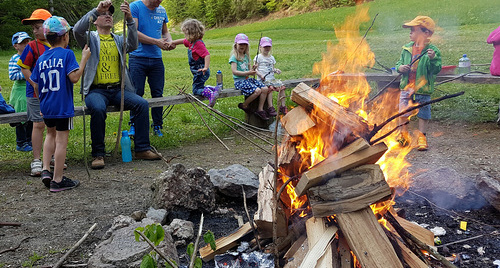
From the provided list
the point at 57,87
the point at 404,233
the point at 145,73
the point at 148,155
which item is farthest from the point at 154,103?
the point at 404,233

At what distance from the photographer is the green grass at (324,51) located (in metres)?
7.54

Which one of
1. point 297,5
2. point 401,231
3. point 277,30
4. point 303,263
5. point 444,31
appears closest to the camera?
point 303,263

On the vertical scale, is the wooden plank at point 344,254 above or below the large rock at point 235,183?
above

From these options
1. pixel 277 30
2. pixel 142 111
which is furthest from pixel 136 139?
pixel 277 30

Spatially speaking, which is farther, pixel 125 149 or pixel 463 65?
pixel 463 65

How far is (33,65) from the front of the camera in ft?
18.3

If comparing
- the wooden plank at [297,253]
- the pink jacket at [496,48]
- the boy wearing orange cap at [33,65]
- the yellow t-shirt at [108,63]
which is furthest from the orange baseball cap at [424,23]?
the boy wearing orange cap at [33,65]

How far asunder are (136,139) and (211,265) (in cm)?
324

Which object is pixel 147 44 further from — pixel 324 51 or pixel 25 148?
pixel 324 51

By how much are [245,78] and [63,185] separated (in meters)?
3.92

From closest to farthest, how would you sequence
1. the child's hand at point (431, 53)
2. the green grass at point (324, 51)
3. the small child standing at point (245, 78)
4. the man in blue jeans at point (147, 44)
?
the child's hand at point (431, 53) < the man in blue jeans at point (147, 44) < the green grass at point (324, 51) < the small child standing at point (245, 78)

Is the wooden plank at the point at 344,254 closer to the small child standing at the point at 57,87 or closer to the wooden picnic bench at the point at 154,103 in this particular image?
the small child standing at the point at 57,87

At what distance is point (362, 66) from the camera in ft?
13.1

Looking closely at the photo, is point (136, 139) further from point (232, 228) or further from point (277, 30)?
point (277, 30)
